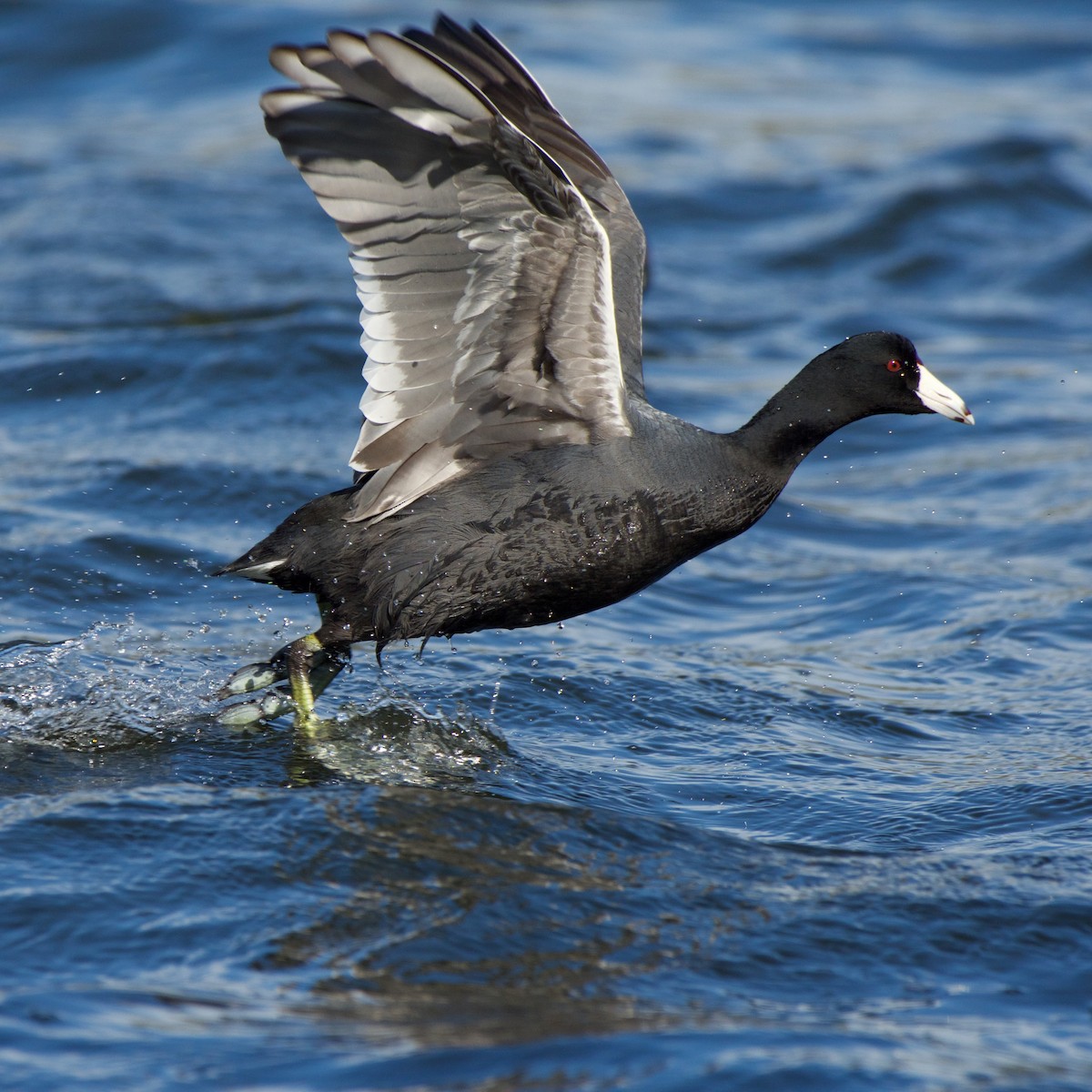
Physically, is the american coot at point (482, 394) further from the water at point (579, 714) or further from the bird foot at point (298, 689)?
the water at point (579, 714)

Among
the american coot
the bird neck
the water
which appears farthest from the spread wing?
the water

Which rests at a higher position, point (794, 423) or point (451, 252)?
point (451, 252)

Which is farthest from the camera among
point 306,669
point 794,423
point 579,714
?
point 579,714

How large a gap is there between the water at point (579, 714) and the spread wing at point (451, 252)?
3.13 feet

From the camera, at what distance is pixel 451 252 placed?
4.06 m

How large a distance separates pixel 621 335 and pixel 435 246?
0.86 meters

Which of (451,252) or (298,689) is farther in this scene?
(298,689)

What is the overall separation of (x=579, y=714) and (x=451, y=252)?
1.63 m

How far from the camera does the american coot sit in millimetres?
3910

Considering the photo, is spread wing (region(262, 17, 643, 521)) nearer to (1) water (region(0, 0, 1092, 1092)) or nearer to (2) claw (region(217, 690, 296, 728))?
(2) claw (region(217, 690, 296, 728))

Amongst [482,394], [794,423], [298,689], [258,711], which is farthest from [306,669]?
[794,423]

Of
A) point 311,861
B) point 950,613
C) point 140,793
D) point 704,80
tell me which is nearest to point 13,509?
point 140,793

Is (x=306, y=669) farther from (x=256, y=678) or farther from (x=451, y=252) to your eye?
(x=451, y=252)

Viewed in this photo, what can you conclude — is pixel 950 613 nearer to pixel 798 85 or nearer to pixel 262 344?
pixel 262 344
